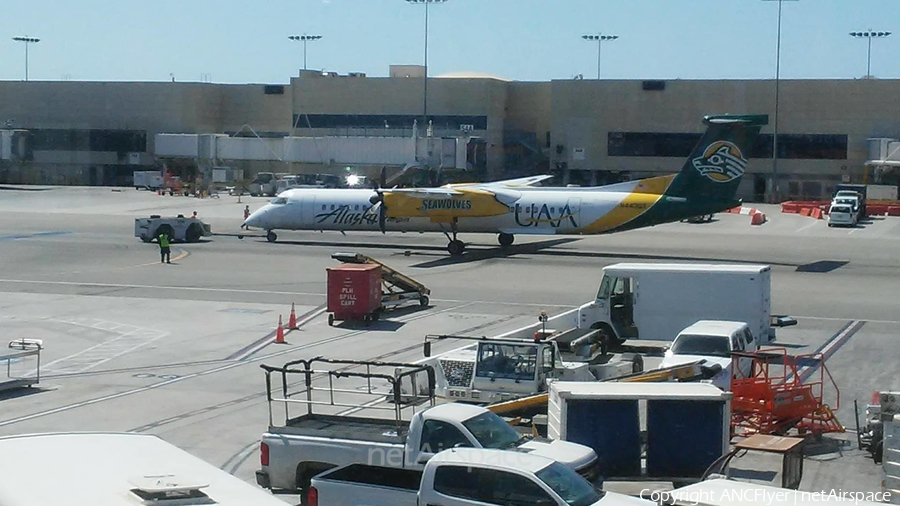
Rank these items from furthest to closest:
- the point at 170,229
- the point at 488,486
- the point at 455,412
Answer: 1. the point at 170,229
2. the point at 455,412
3. the point at 488,486

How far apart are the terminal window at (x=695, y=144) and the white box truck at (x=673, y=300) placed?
215 feet

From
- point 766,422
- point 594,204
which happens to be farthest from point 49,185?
point 766,422

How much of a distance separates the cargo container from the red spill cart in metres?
15.6

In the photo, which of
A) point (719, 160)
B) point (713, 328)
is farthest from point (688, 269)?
point (719, 160)

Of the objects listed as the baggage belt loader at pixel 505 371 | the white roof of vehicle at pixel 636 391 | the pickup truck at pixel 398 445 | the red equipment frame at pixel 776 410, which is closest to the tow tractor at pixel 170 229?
the baggage belt loader at pixel 505 371

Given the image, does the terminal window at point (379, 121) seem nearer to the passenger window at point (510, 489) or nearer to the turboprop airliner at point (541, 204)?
the turboprop airliner at point (541, 204)

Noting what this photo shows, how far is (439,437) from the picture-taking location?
14023 mm

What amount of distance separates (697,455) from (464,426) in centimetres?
375

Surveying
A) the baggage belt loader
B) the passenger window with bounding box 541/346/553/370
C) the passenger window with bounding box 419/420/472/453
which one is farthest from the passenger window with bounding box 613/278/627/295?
the passenger window with bounding box 419/420/472/453

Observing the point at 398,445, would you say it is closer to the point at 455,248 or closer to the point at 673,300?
the point at 673,300

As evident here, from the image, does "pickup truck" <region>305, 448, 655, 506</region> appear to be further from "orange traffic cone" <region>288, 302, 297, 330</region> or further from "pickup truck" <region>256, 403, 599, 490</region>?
"orange traffic cone" <region>288, 302, 297, 330</region>

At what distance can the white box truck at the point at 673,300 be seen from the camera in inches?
1062

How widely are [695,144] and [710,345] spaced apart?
73063 mm

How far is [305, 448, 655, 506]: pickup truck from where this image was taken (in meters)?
11.6
